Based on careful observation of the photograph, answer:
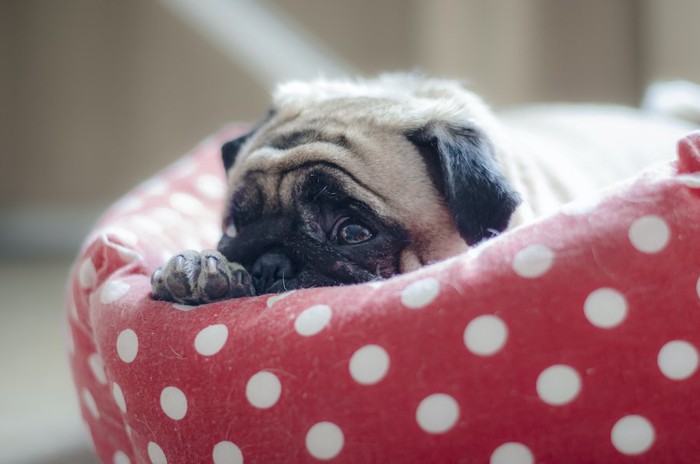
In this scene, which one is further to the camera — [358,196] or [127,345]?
[358,196]

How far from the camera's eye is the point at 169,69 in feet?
15.4

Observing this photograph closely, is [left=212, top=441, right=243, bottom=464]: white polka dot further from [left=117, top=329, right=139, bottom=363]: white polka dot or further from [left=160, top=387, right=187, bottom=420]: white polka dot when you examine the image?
[left=117, top=329, right=139, bottom=363]: white polka dot

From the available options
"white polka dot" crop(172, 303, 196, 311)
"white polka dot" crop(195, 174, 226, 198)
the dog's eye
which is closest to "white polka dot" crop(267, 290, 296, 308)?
"white polka dot" crop(172, 303, 196, 311)

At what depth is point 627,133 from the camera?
8.30 ft

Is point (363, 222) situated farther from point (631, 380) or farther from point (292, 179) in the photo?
point (631, 380)

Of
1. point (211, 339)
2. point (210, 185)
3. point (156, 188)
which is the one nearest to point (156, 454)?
point (211, 339)

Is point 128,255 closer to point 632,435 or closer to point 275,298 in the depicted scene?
point 275,298

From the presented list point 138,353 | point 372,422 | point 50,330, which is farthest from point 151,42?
point 372,422

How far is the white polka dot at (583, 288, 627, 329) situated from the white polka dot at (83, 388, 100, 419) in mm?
1014

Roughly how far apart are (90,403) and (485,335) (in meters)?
0.93

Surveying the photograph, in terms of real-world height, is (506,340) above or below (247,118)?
below

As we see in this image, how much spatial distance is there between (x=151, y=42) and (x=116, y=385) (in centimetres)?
369

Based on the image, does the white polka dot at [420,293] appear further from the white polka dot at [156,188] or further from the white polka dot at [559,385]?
the white polka dot at [156,188]

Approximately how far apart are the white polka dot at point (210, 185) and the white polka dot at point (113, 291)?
89 cm
